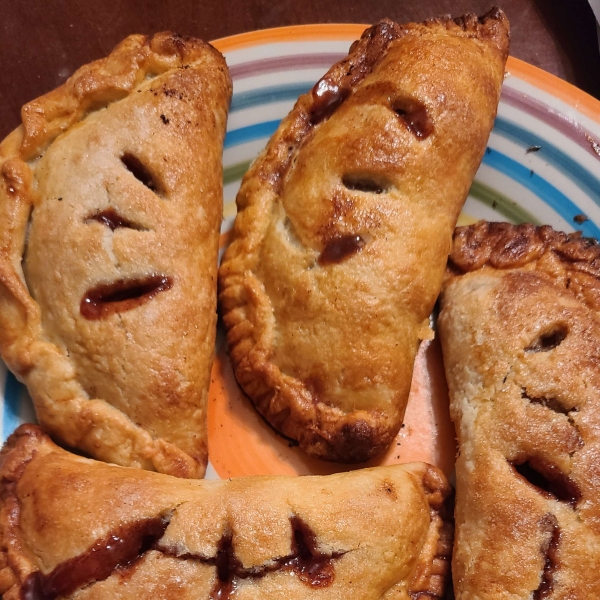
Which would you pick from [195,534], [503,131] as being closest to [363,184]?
[503,131]

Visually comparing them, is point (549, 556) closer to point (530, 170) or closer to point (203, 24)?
point (530, 170)

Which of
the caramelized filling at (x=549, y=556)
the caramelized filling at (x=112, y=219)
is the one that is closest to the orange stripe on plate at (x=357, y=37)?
the caramelized filling at (x=112, y=219)

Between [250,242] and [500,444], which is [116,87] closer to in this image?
[250,242]

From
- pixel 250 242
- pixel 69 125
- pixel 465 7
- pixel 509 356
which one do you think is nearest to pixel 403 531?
pixel 509 356

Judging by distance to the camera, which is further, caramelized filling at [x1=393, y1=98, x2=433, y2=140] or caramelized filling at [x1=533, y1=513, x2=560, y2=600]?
caramelized filling at [x1=393, y1=98, x2=433, y2=140]

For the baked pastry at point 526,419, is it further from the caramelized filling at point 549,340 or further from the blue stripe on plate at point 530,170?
the blue stripe on plate at point 530,170

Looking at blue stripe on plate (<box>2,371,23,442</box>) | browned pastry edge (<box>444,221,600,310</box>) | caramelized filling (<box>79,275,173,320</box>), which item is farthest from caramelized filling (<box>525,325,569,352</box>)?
blue stripe on plate (<box>2,371,23,442</box>)

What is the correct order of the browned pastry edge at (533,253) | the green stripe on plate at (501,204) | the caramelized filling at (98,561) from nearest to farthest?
the caramelized filling at (98,561) → the browned pastry edge at (533,253) → the green stripe on plate at (501,204)

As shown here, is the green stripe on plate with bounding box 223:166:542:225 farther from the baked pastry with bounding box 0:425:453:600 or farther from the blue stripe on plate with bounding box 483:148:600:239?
the baked pastry with bounding box 0:425:453:600
